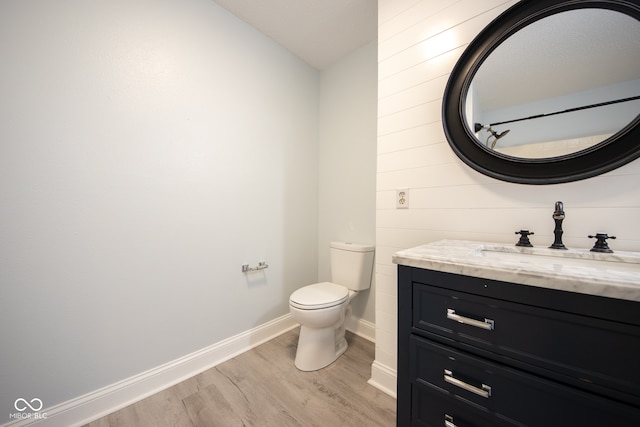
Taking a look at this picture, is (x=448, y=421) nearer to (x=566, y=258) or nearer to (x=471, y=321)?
(x=471, y=321)

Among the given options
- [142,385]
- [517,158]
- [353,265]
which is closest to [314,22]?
[517,158]

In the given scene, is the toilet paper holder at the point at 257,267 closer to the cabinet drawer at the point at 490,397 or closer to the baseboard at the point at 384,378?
the baseboard at the point at 384,378

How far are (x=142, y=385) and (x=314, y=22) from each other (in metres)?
2.63

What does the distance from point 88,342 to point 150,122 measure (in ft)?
3.98

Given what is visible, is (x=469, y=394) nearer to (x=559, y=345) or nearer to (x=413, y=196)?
(x=559, y=345)

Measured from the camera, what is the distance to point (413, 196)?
1.25m

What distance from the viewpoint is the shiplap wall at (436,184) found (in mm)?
826

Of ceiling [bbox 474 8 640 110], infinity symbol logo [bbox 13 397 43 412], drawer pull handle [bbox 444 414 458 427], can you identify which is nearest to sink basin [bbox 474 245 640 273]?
drawer pull handle [bbox 444 414 458 427]

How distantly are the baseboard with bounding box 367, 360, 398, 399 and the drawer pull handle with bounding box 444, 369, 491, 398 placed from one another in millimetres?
727

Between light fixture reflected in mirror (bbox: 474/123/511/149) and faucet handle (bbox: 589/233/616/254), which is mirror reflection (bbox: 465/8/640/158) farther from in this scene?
faucet handle (bbox: 589/233/616/254)

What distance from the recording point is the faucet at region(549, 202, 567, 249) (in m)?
0.83

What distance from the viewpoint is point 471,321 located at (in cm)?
65

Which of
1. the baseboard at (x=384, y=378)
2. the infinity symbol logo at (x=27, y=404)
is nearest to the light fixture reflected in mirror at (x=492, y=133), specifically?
the baseboard at (x=384, y=378)

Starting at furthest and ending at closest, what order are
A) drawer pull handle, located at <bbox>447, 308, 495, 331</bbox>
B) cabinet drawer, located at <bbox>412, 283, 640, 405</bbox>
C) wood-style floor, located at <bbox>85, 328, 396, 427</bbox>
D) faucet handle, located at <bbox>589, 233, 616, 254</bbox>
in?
wood-style floor, located at <bbox>85, 328, 396, 427</bbox>, faucet handle, located at <bbox>589, 233, 616, 254</bbox>, drawer pull handle, located at <bbox>447, 308, 495, 331</bbox>, cabinet drawer, located at <bbox>412, 283, 640, 405</bbox>
